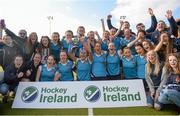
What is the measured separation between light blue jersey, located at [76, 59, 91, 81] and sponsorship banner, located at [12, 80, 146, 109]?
53 cm

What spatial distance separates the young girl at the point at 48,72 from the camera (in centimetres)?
711

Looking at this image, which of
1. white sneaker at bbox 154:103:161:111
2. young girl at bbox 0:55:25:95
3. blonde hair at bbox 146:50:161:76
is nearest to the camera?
white sneaker at bbox 154:103:161:111

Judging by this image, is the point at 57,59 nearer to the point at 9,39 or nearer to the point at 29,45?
the point at 29,45

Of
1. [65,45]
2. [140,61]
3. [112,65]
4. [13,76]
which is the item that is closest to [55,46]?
[65,45]

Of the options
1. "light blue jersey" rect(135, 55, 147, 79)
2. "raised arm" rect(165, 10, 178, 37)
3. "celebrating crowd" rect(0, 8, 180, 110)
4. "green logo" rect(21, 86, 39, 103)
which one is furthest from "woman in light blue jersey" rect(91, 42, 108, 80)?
"raised arm" rect(165, 10, 178, 37)

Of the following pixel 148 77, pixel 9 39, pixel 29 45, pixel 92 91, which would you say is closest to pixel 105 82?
pixel 92 91

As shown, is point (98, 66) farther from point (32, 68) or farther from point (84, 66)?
point (32, 68)

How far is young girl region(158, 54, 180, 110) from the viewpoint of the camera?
19.5 ft

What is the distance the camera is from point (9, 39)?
7.99 m

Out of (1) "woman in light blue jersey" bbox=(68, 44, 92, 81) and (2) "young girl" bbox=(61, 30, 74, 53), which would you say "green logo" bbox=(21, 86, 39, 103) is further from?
(2) "young girl" bbox=(61, 30, 74, 53)

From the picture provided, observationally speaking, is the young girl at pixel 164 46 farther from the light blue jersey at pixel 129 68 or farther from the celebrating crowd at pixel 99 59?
the light blue jersey at pixel 129 68

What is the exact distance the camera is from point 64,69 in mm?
7258

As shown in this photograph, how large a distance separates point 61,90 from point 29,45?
2.03 m

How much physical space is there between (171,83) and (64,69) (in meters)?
2.78
